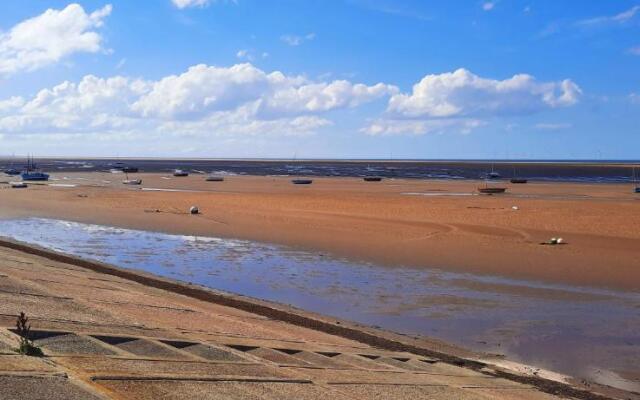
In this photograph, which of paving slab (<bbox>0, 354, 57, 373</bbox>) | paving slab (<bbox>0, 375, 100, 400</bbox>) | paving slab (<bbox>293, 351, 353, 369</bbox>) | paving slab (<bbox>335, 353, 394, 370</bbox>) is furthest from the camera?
paving slab (<bbox>335, 353, 394, 370</bbox>)

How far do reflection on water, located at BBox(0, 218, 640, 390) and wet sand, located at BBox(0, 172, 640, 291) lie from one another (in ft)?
6.81

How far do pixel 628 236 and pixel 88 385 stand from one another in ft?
90.8

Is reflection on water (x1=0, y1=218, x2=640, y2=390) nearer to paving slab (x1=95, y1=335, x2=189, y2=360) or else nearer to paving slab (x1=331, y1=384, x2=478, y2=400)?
paving slab (x1=331, y1=384, x2=478, y2=400)

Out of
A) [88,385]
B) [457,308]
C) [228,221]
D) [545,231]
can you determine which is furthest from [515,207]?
[88,385]

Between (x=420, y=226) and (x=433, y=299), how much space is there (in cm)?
1599

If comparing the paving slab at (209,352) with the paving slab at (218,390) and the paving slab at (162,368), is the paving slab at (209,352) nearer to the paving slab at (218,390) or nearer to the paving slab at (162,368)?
the paving slab at (162,368)

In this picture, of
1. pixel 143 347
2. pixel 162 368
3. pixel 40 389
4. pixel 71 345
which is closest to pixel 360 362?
pixel 143 347

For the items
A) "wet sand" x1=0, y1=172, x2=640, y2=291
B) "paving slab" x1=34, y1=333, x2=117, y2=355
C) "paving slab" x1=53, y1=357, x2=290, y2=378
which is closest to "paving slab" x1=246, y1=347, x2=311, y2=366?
"paving slab" x1=53, y1=357, x2=290, y2=378

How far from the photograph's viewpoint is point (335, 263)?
22328mm

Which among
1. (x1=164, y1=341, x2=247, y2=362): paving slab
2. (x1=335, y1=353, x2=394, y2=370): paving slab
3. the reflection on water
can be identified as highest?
(x1=164, y1=341, x2=247, y2=362): paving slab

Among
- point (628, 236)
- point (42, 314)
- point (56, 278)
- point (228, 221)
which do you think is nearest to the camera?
point (42, 314)

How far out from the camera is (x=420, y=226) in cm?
3266

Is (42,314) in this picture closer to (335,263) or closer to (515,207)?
(335,263)

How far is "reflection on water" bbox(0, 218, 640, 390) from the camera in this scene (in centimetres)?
1251
